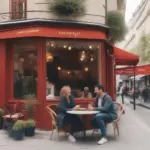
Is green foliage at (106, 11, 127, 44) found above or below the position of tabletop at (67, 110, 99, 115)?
above

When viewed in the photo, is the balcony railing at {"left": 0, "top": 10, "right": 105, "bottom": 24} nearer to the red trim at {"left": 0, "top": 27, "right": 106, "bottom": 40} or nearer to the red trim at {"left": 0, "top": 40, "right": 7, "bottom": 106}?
the red trim at {"left": 0, "top": 27, "right": 106, "bottom": 40}

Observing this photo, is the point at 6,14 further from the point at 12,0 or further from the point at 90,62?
the point at 90,62

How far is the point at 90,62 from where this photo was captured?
13.2 m

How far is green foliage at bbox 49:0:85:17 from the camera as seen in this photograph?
A: 487 inches

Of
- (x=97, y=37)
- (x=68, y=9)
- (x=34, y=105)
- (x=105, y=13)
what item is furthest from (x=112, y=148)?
(x=105, y=13)

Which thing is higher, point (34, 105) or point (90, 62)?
point (90, 62)

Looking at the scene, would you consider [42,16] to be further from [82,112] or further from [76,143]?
[76,143]

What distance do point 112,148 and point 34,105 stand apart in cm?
341

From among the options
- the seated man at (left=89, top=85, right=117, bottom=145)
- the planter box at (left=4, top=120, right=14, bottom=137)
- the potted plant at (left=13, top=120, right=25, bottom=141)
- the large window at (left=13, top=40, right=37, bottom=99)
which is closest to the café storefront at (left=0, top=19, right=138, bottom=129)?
the large window at (left=13, top=40, right=37, bottom=99)

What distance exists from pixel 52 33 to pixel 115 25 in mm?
3157

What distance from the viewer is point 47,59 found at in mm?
12508

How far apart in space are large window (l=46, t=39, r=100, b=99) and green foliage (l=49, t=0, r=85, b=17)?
93 cm

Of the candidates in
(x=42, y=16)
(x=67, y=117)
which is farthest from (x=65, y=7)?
(x=67, y=117)

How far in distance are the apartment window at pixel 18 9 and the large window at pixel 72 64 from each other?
1436mm
